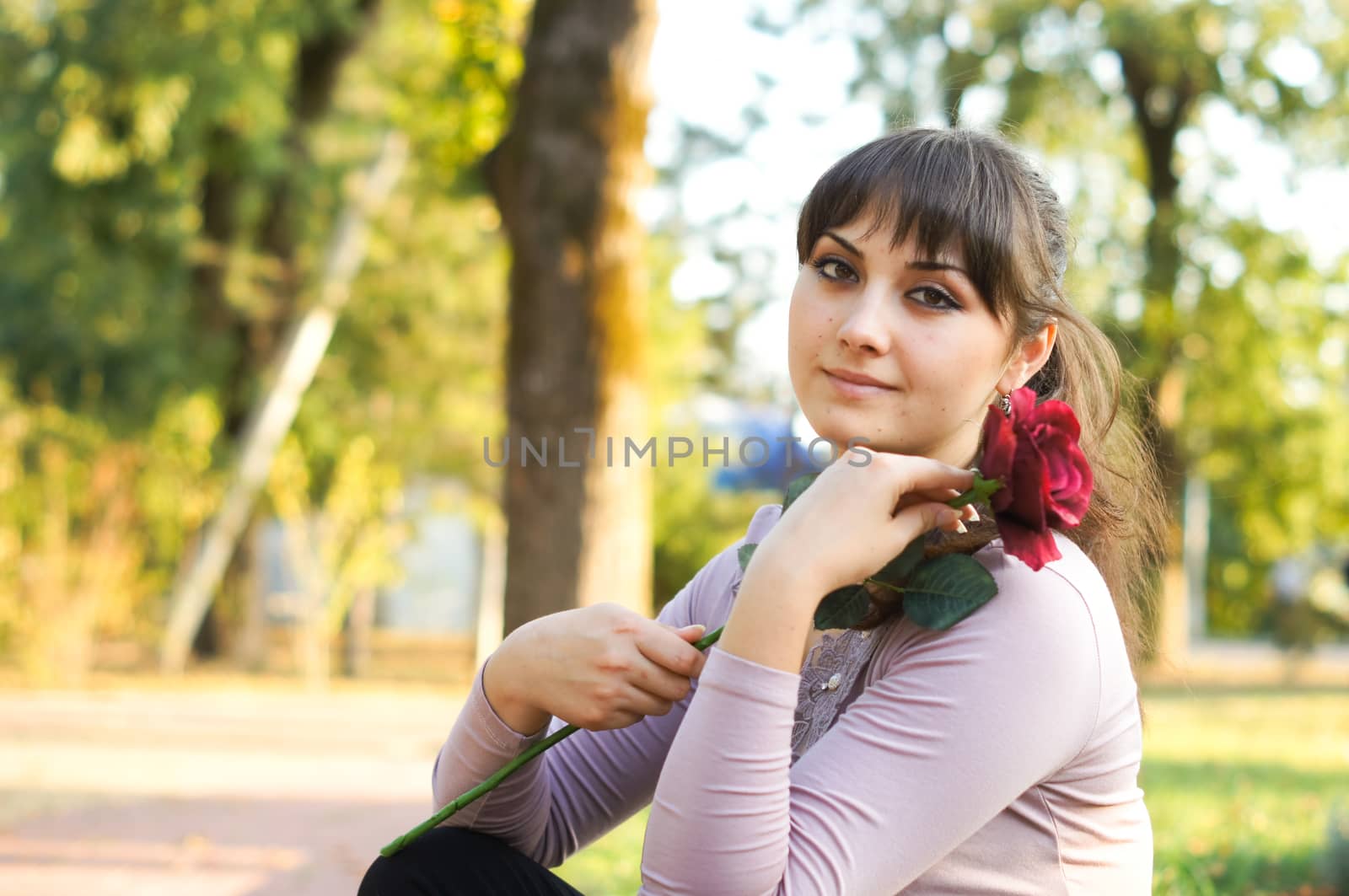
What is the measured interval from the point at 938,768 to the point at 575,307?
4.22 m

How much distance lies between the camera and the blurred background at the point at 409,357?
17.6 ft

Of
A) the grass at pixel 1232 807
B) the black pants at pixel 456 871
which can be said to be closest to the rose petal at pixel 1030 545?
the black pants at pixel 456 871

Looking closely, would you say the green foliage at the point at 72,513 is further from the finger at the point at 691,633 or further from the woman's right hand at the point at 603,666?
the finger at the point at 691,633

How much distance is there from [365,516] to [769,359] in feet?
36.9

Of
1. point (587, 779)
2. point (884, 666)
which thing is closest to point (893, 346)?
point (884, 666)

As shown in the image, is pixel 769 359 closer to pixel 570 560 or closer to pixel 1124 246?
pixel 1124 246

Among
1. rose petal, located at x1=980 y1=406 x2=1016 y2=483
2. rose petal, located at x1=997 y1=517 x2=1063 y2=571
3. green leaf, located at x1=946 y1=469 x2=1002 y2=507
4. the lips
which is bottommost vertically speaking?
rose petal, located at x1=997 y1=517 x2=1063 y2=571

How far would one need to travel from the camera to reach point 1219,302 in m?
14.1

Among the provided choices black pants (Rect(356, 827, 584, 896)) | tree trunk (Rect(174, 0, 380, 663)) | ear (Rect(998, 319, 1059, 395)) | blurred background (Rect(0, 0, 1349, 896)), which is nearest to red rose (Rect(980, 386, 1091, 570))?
ear (Rect(998, 319, 1059, 395))

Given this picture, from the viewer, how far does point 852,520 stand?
50.6 inches

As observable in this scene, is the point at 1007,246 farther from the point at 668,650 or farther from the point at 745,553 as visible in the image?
the point at 668,650

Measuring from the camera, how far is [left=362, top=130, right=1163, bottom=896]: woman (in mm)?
1271

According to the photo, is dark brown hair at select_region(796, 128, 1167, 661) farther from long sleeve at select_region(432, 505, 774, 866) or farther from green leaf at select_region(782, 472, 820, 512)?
long sleeve at select_region(432, 505, 774, 866)

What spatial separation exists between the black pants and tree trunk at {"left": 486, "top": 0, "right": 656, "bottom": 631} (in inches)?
143
